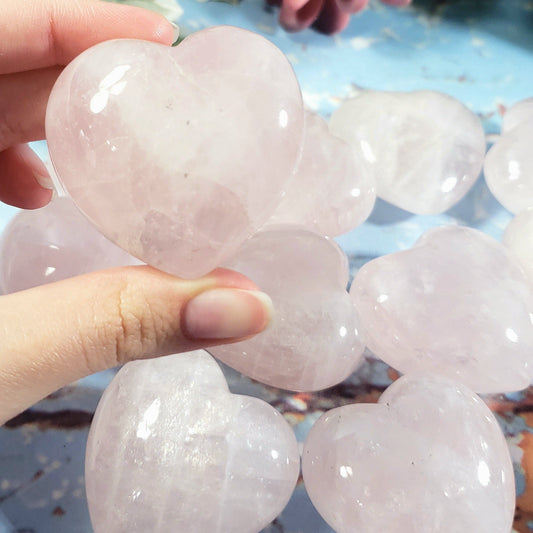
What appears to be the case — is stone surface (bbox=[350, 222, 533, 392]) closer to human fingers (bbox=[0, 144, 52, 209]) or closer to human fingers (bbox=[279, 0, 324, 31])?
human fingers (bbox=[0, 144, 52, 209])

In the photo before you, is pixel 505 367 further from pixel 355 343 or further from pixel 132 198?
pixel 132 198

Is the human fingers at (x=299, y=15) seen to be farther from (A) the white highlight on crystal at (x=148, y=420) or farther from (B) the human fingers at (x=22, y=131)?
(A) the white highlight on crystal at (x=148, y=420)

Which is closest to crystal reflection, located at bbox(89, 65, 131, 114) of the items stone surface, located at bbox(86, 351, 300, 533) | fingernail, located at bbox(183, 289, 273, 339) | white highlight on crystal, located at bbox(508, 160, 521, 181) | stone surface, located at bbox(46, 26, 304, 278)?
stone surface, located at bbox(46, 26, 304, 278)

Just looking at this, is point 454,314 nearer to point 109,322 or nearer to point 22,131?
point 109,322

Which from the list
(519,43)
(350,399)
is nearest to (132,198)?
(350,399)

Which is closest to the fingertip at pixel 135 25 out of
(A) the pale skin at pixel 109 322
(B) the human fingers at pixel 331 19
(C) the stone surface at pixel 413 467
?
(A) the pale skin at pixel 109 322

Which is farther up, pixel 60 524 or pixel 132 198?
pixel 132 198

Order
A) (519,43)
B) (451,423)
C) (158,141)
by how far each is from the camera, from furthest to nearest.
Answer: (519,43) < (451,423) < (158,141)
